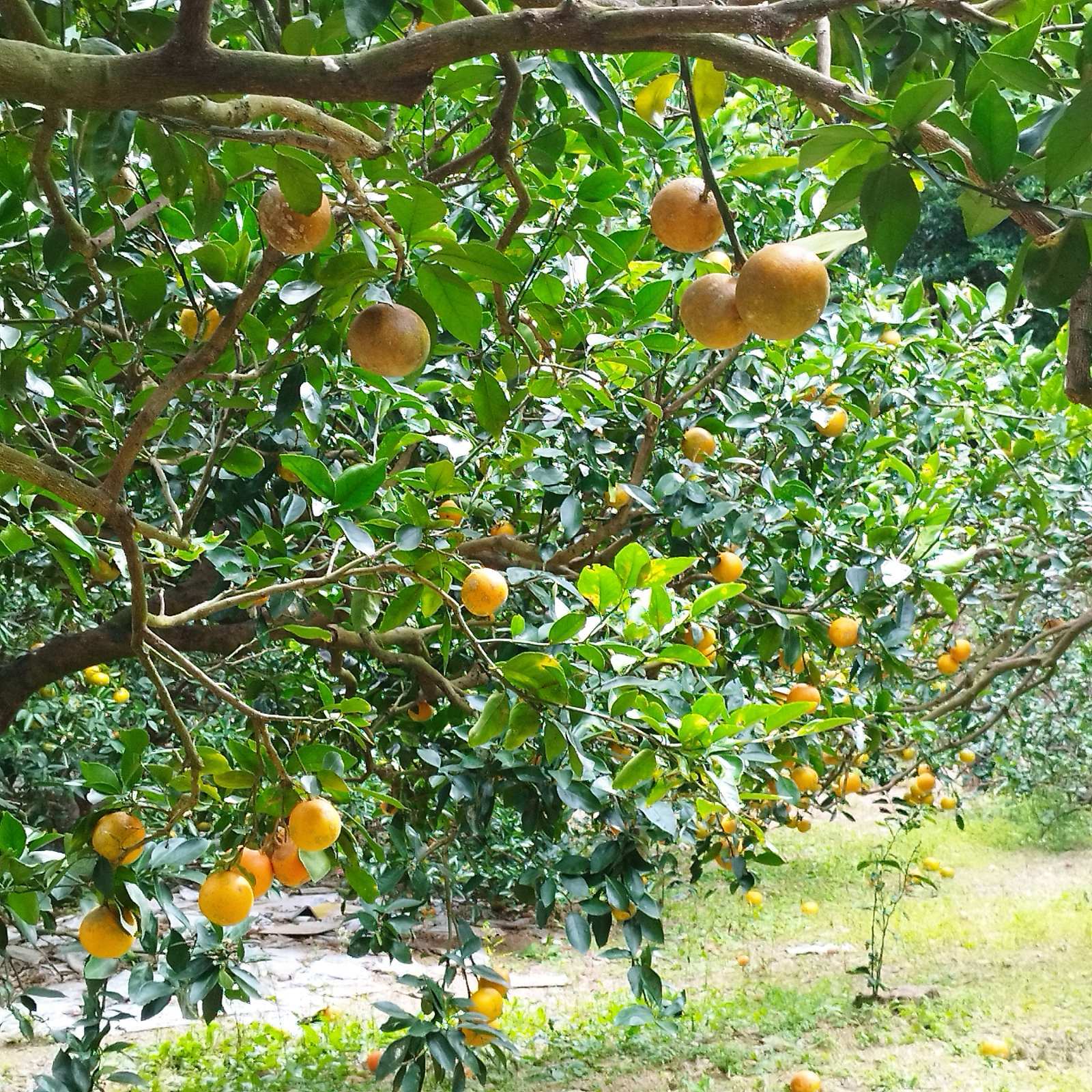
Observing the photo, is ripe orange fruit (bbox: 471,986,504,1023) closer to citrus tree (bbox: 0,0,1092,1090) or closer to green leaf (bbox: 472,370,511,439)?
citrus tree (bbox: 0,0,1092,1090)

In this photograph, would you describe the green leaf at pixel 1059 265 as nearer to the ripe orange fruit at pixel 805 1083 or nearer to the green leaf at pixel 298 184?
the green leaf at pixel 298 184

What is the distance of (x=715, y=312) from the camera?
101 cm

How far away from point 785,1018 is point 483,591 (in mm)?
3370

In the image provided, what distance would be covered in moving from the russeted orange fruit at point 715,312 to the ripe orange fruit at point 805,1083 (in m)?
3.02

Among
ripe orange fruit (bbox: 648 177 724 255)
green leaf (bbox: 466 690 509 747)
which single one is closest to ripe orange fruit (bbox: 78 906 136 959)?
green leaf (bbox: 466 690 509 747)

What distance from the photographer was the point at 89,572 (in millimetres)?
2682

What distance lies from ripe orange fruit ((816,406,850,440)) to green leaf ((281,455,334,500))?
1537 mm

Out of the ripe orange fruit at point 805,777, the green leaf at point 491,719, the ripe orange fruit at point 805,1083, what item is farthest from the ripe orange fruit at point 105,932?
the ripe orange fruit at point 805,1083

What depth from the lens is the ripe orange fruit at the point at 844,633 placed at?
2350 millimetres

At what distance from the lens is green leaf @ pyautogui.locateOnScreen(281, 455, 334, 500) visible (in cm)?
133

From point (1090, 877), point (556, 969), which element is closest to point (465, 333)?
point (556, 969)

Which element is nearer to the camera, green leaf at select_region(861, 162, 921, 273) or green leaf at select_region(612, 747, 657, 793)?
green leaf at select_region(861, 162, 921, 273)

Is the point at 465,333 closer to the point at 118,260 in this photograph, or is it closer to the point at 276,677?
the point at 118,260

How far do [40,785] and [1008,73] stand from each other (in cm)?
477
